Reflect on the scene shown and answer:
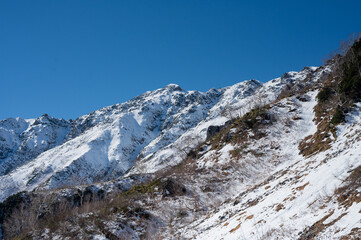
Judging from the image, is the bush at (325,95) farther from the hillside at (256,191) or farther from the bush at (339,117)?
the bush at (339,117)

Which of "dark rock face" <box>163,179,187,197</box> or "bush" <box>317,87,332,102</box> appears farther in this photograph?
"bush" <box>317,87,332,102</box>

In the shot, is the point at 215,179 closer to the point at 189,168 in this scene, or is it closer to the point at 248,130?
the point at 189,168

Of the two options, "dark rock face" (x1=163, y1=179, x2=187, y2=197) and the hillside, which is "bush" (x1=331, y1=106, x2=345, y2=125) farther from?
"dark rock face" (x1=163, y1=179, x2=187, y2=197)

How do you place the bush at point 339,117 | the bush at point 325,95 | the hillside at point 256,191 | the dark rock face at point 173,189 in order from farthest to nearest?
the bush at point 325,95, the dark rock face at point 173,189, the bush at point 339,117, the hillside at point 256,191

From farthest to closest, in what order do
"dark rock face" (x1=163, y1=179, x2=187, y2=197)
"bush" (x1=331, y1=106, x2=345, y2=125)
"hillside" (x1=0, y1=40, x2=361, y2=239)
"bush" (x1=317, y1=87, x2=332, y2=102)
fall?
"bush" (x1=317, y1=87, x2=332, y2=102)
"dark rock face" (x1=163, y1=179, x2=187, y2=197)
"bush" (x1=331, y1=106, x2=345, y2=125)
"hillside" (x1=0, y1=40, x2=361, y2=239)

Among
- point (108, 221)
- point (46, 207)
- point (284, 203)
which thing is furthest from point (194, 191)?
point (46, 207)

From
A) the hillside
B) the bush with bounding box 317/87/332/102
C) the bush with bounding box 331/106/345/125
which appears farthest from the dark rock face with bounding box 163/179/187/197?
the bush with bounding box 317/87/332/102

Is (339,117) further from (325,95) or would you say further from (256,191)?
(256,191)

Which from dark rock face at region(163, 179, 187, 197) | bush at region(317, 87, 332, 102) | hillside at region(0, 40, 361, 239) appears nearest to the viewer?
hillside at region(0, 40, 361, 239)

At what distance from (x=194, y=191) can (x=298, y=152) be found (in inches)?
526

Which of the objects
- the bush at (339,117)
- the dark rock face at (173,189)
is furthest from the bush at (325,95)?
the dark rock face at (173,189)

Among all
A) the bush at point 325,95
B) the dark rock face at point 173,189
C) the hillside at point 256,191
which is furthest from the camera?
the bush at point 325,95

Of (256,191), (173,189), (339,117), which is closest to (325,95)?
(339,117)

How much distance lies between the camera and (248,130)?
4038 centimetres
